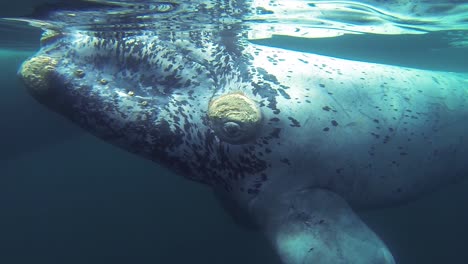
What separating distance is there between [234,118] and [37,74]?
8.88ft

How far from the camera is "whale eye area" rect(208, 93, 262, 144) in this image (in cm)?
428

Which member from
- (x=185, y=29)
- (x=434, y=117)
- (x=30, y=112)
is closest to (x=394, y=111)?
(x=434, y=117)

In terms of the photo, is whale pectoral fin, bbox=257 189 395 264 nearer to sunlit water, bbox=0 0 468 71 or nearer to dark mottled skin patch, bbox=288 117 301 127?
dark mottled skin patch, bbox=288 117 301 127

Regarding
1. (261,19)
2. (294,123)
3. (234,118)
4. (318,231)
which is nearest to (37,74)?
(234,118)

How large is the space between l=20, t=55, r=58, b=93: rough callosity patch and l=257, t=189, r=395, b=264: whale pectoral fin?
3.36m

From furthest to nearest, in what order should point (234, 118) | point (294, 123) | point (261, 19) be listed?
point (261, 19)
point (294, 123)
point (234, 118)

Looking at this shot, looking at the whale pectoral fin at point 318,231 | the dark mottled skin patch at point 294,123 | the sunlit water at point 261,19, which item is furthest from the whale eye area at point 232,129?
the sunlit water at point 261,19

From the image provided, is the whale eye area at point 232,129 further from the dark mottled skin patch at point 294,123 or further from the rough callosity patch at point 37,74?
the rough callosity patch at point 37,74

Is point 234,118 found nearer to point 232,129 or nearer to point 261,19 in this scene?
point 232,129

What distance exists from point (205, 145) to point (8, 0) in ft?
16.7

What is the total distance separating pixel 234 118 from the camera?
4.27 metres

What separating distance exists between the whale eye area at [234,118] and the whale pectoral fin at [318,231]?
977 mm

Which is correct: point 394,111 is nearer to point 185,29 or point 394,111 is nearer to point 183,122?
point 183,122

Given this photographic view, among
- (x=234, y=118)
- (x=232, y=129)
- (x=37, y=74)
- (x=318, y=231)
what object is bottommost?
(x=318, y=231)
